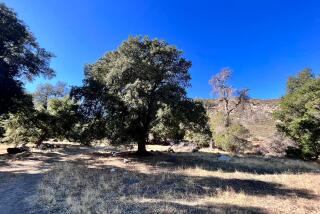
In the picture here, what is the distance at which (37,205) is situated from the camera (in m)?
9.63

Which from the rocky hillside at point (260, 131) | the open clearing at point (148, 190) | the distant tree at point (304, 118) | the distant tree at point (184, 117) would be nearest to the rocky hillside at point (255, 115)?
the rocky hillside at point (260, 131)

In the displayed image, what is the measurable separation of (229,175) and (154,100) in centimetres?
751

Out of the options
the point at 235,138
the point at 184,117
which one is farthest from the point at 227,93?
the point at 184,117

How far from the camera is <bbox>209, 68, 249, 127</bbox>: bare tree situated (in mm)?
37094

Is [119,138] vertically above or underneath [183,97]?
underneath

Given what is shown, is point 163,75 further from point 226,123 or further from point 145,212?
point 226,123

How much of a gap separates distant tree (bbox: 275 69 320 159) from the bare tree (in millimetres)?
5095

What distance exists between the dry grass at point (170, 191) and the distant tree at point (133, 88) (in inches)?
166

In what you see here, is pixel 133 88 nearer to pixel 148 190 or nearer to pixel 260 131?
pixel 148 190

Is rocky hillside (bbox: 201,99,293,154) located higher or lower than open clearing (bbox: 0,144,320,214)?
higher

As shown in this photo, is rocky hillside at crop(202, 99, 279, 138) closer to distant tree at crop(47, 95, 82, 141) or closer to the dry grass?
the dry grass

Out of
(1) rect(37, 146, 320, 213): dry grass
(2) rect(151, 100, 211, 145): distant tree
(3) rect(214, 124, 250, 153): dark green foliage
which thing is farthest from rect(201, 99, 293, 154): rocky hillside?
(1) rect(37, 146, 320, 213): dry grass

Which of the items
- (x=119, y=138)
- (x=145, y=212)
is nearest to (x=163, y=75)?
(x=119, y=138)

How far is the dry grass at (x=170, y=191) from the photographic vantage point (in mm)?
9383
